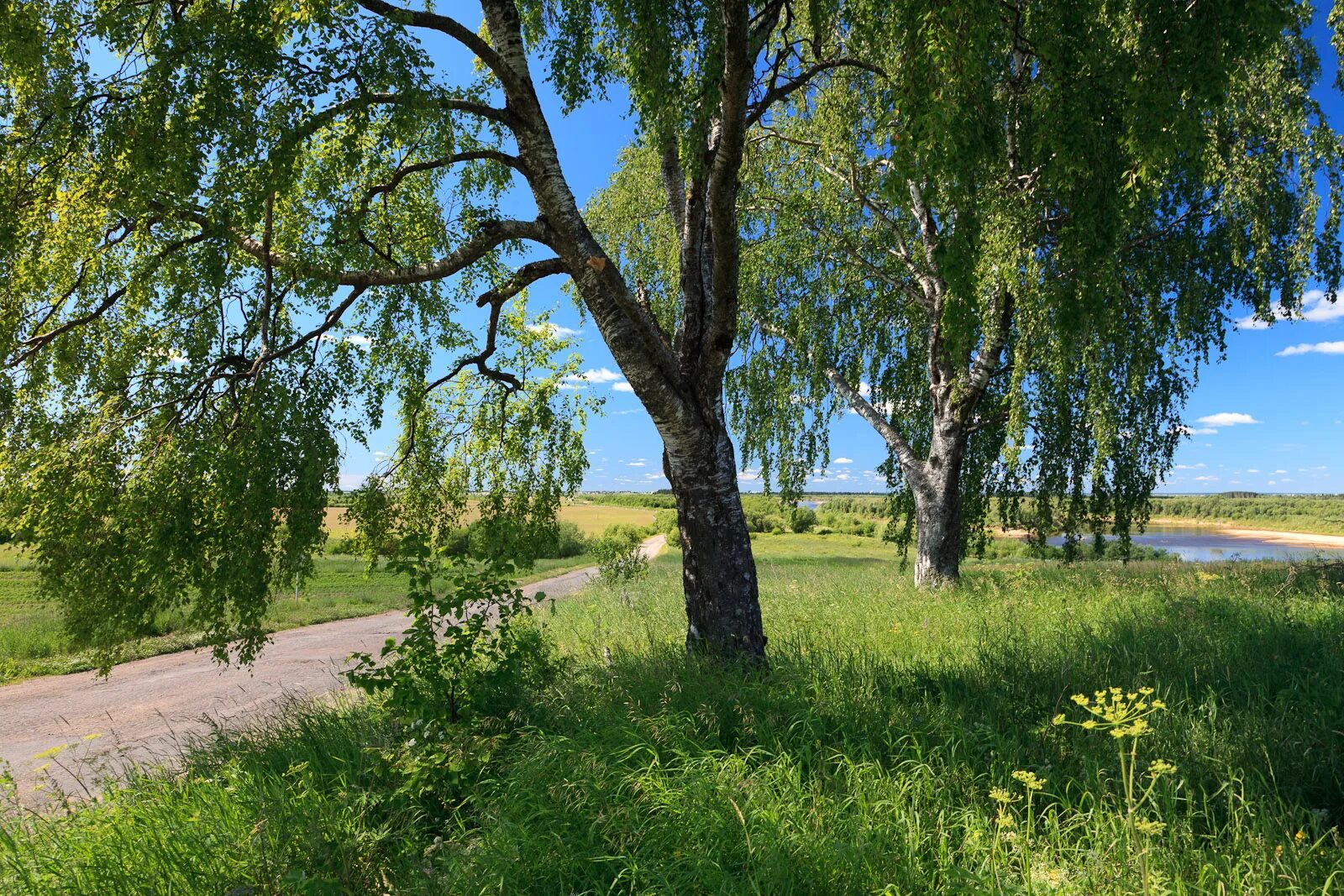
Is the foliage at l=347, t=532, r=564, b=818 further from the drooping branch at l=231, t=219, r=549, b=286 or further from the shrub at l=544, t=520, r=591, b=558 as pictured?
the shrub at l=544, t=520, r=591, b=558

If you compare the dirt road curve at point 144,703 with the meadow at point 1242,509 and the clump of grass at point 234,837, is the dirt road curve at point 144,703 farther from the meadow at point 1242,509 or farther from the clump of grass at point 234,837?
the meadow at point 1242,509

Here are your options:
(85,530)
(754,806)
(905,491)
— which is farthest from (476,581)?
(905,491)

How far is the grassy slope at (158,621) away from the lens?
36.0 ft

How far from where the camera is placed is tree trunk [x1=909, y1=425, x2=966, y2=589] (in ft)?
36.9

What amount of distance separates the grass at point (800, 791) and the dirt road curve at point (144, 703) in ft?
7.65

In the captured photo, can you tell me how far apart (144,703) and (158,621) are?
7.80 metres

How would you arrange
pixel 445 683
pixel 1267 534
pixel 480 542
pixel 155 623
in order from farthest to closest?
pixel 1267 534 → pixel 155 623 → pixel 480 542 → pixel 445 683

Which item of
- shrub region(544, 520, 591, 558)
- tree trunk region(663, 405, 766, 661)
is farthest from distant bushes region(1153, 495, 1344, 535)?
tree trunk region(663, 405, 766, 661)

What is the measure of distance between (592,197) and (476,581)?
479 inches

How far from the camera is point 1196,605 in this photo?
7.20 metres

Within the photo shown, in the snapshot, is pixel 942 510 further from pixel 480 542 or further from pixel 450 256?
pixel 450 256

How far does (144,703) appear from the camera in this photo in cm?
877

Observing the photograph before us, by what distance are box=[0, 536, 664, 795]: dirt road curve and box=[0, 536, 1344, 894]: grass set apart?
91.8 inches

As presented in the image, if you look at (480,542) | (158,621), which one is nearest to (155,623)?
(158,621)
